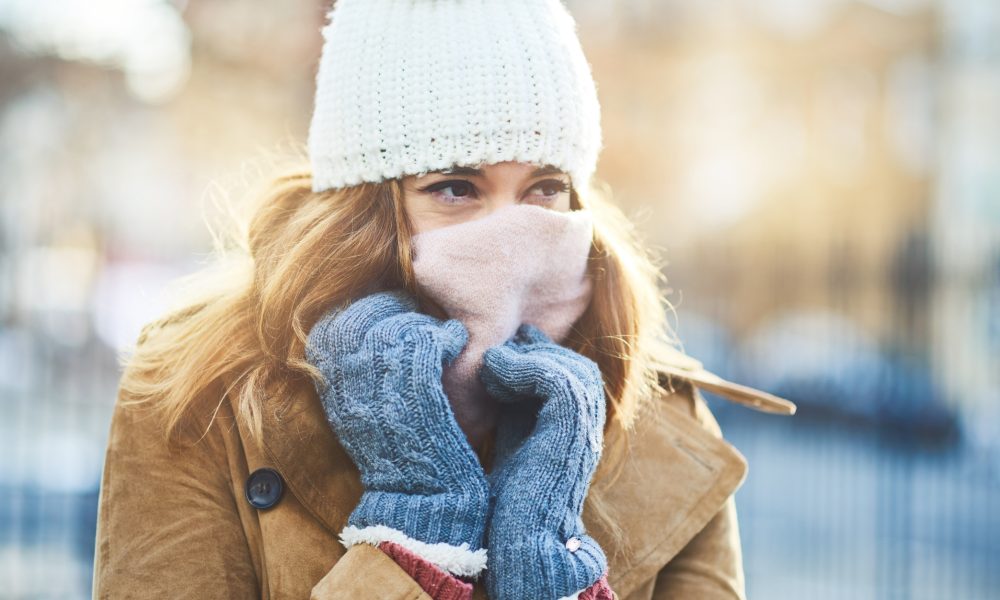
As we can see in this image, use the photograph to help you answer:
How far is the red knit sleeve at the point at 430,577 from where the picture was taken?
5.06 feet

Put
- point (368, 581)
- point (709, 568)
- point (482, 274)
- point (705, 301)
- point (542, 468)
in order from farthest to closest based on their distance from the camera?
point (705, 301) < point (709, 568) < point (482, 274) < point (542, 468) < point (368, 581)

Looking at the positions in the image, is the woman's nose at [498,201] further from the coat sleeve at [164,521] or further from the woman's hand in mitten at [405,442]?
the coat sleeve at [164,521]

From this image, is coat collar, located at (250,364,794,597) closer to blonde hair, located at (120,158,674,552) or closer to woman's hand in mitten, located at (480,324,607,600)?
blonde hair, located at (120,158,674,552)

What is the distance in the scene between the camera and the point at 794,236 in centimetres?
2300

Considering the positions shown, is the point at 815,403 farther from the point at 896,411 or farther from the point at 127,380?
the point at 127,380

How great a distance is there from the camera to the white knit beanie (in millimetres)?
1843

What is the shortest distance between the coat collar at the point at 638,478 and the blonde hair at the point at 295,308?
0.12 feet

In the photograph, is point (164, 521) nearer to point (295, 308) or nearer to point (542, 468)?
point (295, 308)

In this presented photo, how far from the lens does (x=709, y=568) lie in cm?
204

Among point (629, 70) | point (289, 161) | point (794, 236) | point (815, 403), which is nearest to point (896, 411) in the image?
point (815, 403)

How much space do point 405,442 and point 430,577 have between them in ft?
0.79

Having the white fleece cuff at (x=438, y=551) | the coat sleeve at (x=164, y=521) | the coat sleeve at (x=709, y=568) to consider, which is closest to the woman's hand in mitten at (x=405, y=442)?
the white fleece cuff at (x=438, y=551)

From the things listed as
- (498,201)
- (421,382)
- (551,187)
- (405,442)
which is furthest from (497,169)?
(405,442)

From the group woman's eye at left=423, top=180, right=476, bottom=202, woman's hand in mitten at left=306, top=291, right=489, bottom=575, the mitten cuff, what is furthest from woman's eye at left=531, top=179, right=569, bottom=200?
the mitten cuff
